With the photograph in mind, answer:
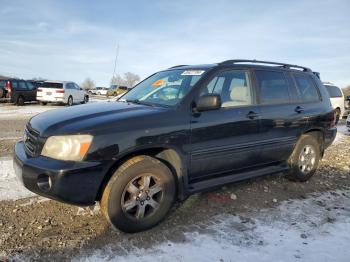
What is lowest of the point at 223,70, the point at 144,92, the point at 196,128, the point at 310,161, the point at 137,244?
the point at 137,244

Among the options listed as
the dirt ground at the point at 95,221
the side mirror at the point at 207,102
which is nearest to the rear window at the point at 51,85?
the dirt ground at the point at 95,221

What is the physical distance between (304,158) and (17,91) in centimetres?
1917

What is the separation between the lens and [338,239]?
12.4 ft

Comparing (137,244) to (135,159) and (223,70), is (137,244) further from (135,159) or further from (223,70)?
(223,70)

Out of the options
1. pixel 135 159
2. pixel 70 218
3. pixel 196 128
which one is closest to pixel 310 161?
pixel 196 128

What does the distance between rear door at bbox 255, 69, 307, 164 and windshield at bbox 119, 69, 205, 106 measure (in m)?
1.08

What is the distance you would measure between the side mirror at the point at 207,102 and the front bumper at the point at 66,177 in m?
1.27

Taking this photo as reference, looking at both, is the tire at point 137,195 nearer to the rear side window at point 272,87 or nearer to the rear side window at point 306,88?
the rear side window at point 272,87

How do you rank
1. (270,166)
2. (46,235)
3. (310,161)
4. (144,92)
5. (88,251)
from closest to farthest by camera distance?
(88,251), (46,235), (144,92), (270,166), (310,161)

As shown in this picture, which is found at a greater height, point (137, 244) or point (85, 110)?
point (85, 110)

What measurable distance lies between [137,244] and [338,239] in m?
2.15

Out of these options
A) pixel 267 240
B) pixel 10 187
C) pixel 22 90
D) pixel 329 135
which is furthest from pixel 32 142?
pixel 22 90

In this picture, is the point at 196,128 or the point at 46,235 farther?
the point at 196,128

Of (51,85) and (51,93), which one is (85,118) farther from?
(51,85)
